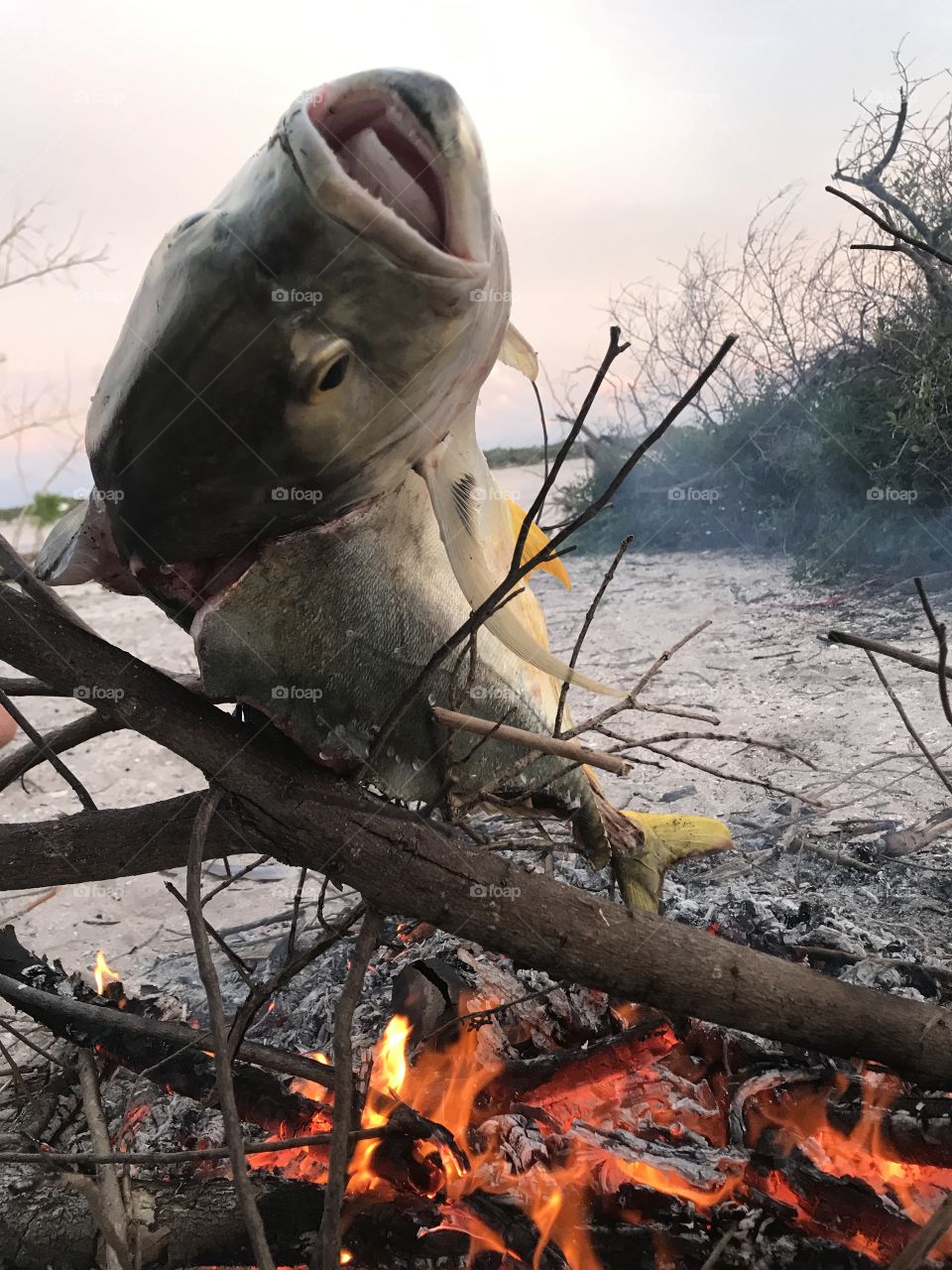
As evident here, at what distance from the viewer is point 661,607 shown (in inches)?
299

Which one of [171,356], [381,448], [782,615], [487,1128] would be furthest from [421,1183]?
[782,615]

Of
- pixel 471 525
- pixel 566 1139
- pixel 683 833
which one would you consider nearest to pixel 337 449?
pixel 471 525

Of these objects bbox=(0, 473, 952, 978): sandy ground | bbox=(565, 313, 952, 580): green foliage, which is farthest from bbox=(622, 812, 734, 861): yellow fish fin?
bbox=(565, 313, 952, 580): green foliage

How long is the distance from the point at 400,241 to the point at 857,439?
7219mm

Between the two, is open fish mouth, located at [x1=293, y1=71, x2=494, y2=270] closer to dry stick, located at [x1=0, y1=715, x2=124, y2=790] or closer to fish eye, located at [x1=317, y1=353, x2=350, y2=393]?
fish eye, located at [x1=317, y1=353, x2=350, y2=393]

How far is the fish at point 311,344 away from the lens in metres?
0.96

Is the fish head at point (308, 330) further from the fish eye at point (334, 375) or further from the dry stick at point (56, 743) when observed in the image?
the dry stick at point (56, 743)

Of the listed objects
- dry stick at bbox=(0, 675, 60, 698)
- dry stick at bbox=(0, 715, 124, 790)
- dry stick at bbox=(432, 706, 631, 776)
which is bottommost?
dry stick at bbox=(0, 715, 124, 790)

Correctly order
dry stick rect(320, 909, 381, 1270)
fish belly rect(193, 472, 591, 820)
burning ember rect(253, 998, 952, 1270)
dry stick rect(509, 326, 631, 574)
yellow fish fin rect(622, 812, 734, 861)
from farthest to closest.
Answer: yellow fish fin rect(622, 812, 734, 861) < burning ember rect(253, 998, 952, 1270) < fish belly rect(193, 472, 591, 820) < dry stick rect(320, 909, 381, 1270) < dry stick rect(509, 326, 631, 574)

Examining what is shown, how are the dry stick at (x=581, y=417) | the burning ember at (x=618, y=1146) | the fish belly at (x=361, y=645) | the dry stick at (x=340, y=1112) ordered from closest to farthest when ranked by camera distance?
the dry stick at (x=581, y=417), the dry stick at (x=340, y=1112), the fish belly at (x=361, y=645), the burning ember at (x=618, y=1146)

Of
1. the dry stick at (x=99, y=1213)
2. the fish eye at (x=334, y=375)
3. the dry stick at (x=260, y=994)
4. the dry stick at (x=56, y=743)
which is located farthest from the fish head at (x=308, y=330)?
the dry stick at (x=99, y=1213)

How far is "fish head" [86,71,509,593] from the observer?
37.8 inches

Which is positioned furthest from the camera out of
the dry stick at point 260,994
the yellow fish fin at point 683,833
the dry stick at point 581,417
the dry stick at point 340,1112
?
the yellow fish fin at point 683,833

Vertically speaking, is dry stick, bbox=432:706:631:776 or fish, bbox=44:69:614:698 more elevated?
fish, bbox=44:69:614:698
